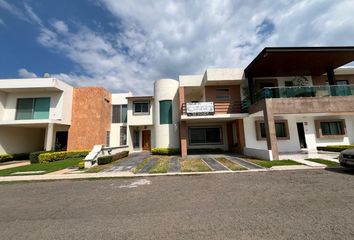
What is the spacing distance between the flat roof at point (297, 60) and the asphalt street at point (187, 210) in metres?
8.26

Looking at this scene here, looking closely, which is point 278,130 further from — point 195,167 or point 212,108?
point 195,167

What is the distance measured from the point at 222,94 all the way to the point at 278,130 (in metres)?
6.06

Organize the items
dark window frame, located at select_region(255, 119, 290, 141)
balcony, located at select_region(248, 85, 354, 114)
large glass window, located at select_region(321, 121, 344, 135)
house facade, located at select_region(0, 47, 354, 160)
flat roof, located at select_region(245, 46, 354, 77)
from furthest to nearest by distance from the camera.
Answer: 1. large glass window, located at select_region(321, 121, 344, 135)
2. dark window frame, located at select_region(255, 119, 290, 141)
3. house facade, located at select_region(0, 47, 354, 160)
4. balcony, located at select_region(248, 85, 354, 114)
5. flat roof, located at select_region(245, 46, 354, 77)

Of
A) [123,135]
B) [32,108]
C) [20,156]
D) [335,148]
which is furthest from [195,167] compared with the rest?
[20,156]

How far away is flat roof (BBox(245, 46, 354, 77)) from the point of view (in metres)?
11.2

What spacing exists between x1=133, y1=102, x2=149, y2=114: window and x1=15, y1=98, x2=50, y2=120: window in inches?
351

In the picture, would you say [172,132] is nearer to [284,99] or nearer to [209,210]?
[284,99]

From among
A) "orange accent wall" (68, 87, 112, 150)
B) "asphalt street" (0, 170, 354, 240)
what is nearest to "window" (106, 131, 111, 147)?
"orange accent wall" (68, 87, 112, 150)

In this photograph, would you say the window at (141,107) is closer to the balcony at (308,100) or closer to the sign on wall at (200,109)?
the sign on wall at (200,109)

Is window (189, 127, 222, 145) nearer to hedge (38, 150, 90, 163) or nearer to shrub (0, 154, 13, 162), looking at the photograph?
hedge (38, 150, 90, 163)

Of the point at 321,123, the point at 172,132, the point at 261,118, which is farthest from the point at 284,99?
the point at 172,132

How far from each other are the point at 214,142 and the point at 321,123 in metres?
10.0

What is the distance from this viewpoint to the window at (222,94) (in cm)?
1598

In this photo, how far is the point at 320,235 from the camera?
119 inches
